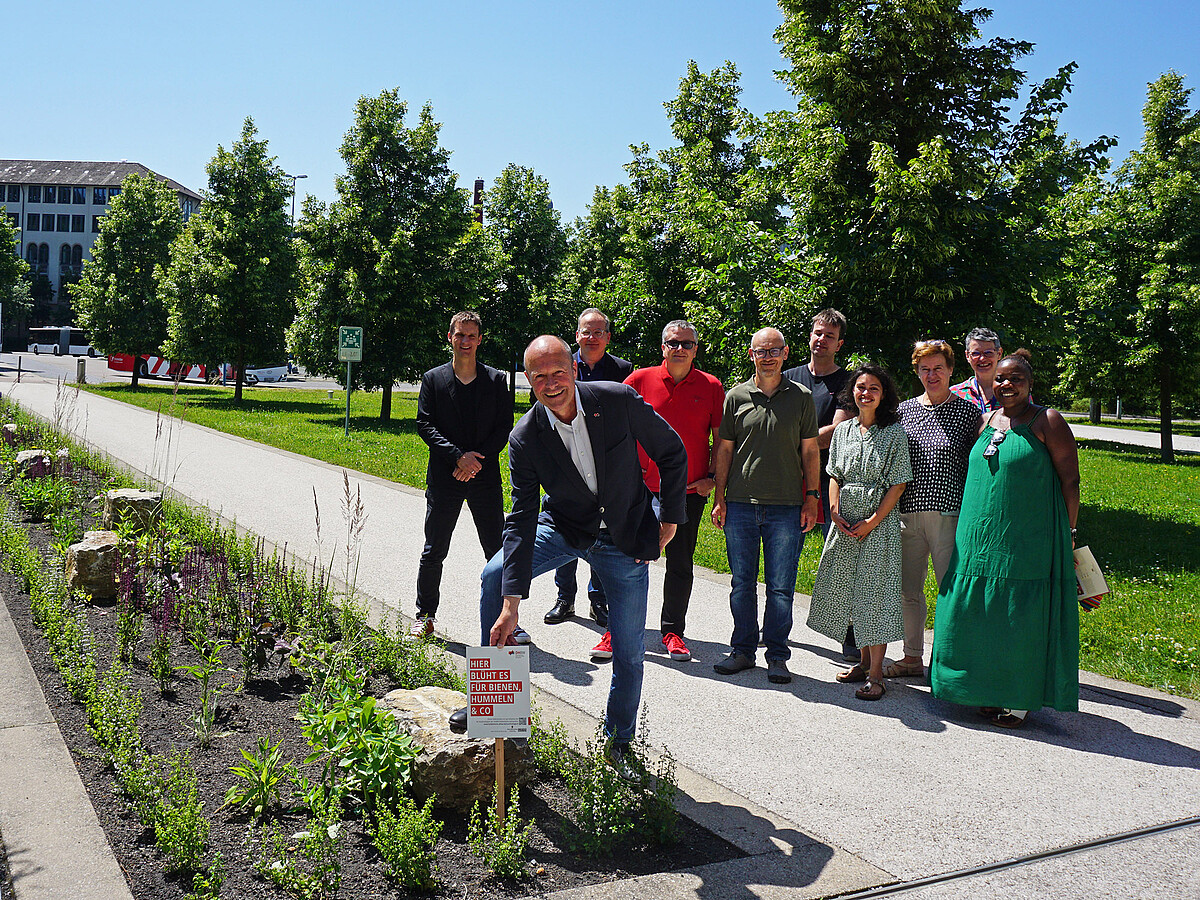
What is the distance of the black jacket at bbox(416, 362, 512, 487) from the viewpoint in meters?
6.30

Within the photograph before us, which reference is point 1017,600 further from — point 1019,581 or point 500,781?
point 500,781

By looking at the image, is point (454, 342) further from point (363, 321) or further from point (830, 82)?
point (363, 321)

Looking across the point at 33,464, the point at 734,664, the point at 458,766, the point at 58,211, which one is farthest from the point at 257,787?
the point at 58,211

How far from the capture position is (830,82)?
12.7 meters

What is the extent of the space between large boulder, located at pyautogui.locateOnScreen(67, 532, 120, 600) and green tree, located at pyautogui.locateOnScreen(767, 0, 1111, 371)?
29.6ft

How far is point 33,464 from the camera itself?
1037cm

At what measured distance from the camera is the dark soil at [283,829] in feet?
10.5

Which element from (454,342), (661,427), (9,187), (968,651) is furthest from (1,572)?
(9,187)

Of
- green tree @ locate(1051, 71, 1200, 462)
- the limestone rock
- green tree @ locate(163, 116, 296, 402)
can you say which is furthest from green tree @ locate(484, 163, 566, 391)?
the limestone rock

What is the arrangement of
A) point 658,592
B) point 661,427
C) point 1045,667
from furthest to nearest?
point 658,592
point 1045,667
point 661,427

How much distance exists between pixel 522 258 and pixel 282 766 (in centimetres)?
3415

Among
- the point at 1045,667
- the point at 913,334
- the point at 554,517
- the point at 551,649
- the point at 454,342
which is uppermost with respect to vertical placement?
the point at 913,334

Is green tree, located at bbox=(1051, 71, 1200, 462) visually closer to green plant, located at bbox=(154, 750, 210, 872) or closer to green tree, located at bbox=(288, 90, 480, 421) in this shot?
green tree, located at bbox=(288, 90, 480, 421)

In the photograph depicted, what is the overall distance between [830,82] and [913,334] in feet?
11.8
